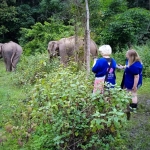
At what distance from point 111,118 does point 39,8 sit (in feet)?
82.6

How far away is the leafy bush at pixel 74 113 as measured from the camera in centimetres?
425

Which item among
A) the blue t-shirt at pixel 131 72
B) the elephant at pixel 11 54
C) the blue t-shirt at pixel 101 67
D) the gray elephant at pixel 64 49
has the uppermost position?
the blue t-shirt at pixel 101 67

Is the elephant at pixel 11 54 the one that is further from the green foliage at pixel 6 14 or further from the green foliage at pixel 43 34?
the green foliage at pixel 6 14

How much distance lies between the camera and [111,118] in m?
4.02

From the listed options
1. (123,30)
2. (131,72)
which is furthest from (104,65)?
(123,30)

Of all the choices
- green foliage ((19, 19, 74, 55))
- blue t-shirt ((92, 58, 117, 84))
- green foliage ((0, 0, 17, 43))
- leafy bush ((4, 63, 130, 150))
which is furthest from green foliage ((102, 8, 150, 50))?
leafy bush ((4, 63, 130, 150))

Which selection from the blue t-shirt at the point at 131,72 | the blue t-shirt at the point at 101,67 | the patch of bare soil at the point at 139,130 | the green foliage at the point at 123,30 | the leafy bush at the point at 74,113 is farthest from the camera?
the green foliage at the point at 123,30

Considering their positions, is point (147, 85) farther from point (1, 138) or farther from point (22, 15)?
point (22, 15)

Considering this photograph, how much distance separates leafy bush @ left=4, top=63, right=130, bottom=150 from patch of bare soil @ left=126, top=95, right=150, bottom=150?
88 centimetres

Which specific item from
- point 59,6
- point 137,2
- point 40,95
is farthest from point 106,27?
point 40,95

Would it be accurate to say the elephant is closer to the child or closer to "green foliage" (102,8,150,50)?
"green foliage" (102,8,150,50)

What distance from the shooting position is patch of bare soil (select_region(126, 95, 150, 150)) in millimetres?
5281

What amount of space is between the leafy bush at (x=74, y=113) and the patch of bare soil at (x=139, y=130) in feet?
2.88

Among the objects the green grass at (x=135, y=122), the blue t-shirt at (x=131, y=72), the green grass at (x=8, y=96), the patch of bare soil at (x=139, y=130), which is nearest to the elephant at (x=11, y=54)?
the green grass at (x=8, y=96)
